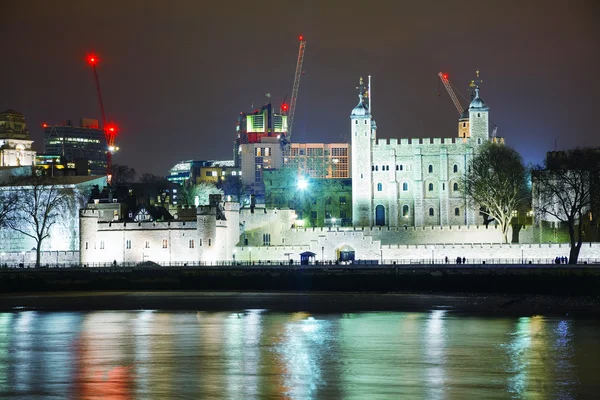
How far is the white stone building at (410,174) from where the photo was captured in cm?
10512

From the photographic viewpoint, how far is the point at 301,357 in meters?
38.2

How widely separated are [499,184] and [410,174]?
14633mm

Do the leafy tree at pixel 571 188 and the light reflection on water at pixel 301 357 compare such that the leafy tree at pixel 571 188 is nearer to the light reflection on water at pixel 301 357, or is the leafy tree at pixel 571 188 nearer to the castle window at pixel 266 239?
the castle window at pixel 266 239

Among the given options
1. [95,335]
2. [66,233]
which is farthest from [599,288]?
[66,233]

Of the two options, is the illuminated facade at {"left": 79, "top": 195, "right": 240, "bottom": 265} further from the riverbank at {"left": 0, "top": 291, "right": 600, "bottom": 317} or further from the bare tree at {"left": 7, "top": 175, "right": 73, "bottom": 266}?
the riverbank at {"left": 0, "top": 291, "right": 600, "bottom": 317}

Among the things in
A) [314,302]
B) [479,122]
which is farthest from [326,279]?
[479,122]

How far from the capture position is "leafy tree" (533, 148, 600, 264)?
266 feet

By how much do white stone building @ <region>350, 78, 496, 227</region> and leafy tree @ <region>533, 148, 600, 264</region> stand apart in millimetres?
14699

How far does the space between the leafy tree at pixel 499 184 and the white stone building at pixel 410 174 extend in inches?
245

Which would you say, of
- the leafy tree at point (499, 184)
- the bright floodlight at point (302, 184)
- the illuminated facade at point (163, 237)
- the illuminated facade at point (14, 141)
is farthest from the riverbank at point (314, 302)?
the illuminated facade at point (14, 141)

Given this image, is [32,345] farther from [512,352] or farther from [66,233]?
[66,233]

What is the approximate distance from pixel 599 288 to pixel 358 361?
3023 cm

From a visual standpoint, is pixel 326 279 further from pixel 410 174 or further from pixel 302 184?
pixel 302 184

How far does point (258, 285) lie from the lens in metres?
73.0
